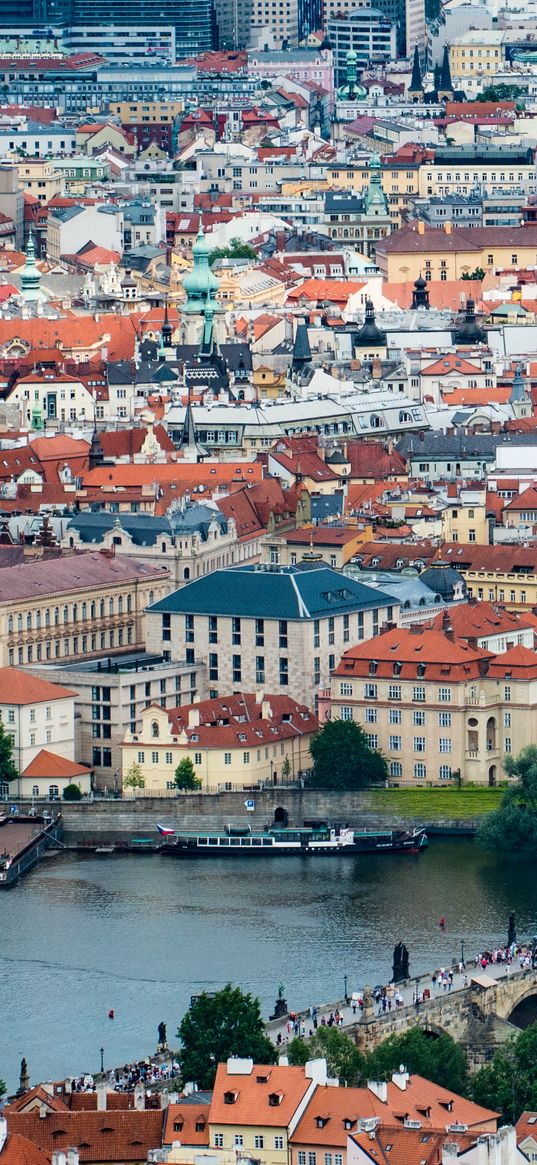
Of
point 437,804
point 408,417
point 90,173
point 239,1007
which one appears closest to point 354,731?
point 437,804

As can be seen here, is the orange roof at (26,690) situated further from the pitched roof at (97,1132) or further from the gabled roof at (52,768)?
the pitched roof at (97,1132)

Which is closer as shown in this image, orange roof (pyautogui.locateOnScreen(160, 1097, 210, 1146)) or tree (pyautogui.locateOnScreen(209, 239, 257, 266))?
orange roof (pyautogui.locateOnScreen(160, 1097, 210, 1146))

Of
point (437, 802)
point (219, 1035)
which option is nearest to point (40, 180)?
point (437, 802)

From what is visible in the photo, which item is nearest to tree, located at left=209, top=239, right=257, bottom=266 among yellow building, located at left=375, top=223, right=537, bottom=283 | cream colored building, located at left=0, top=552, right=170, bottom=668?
yellow building, located at left=375, top=223, right=537, bottom=283

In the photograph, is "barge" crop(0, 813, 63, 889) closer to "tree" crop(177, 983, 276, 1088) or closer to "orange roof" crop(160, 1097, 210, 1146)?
"tree" crop(177, 983, 276, 1088)

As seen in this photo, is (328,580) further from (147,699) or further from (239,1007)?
(239,1007)

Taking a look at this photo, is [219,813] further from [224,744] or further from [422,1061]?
[422,1061]
